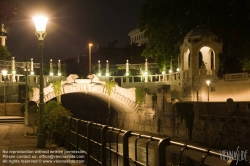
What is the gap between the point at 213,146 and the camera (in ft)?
107

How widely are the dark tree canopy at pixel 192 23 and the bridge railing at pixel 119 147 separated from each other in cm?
2781

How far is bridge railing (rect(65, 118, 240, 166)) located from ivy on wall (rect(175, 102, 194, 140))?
22.0 meters

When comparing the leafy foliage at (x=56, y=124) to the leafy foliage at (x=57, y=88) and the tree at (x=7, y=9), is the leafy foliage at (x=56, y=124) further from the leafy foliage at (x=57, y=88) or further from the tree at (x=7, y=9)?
the leafy foliage at (x=57, y=88)

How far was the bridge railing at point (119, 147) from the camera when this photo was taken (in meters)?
6.72

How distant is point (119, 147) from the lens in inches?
374

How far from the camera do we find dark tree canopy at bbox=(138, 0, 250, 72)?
132 ft

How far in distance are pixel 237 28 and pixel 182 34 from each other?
735 centimetres

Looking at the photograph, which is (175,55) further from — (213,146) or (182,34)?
(213,146)

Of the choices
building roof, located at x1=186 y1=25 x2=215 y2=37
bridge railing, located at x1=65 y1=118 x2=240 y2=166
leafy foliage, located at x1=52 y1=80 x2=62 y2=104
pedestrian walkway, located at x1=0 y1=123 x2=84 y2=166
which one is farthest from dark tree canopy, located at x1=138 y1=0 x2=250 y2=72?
bridge railing, located at x1=65 y1=118 x2=240 y2=166

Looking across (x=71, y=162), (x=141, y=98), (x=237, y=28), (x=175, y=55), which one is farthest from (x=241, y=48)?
(x=71, y=162)

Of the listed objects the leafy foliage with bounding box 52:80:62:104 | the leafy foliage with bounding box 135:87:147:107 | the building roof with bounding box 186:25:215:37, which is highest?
the building roof with bounding box 186:25:215:37

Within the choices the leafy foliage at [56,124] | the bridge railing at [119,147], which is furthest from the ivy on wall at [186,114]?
the bridge railing at [119,147]

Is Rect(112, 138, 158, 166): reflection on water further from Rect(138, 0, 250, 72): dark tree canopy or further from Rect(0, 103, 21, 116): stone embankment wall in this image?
Rect(0, 103, 21, 116): stone embankment wall

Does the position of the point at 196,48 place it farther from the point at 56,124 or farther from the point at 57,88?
the point at 56,124
